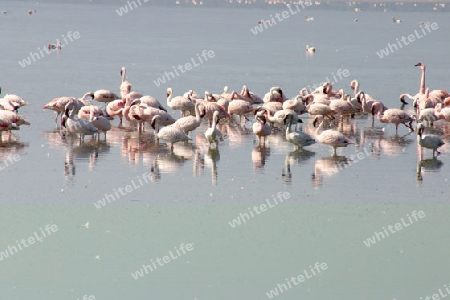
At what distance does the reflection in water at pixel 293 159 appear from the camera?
14953mm

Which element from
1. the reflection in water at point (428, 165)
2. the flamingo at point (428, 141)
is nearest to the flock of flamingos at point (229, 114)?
the flamingo at point (428, 141)

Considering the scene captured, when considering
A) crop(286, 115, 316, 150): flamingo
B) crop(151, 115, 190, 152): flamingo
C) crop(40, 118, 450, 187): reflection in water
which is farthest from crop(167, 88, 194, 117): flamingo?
crop(286, 115, 316, 150): flamingo

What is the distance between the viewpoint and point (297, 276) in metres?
10.2

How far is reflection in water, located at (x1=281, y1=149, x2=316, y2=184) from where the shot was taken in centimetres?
1495

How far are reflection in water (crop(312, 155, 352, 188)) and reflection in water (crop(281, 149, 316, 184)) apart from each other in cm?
36

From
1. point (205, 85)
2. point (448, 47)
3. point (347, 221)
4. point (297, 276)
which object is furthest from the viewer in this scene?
point (448, 47)

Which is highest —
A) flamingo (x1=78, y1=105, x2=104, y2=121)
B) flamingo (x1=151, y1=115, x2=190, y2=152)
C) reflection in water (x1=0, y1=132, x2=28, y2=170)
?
flamingo (x1=78, y1=105, x2=104, y2=121)

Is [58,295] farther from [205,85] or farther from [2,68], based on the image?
[2,68]

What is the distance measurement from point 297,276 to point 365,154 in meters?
7.29

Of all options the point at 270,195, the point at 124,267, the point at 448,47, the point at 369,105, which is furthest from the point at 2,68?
the point at 448,47

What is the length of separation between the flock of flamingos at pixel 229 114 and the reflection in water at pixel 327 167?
14.2 inches

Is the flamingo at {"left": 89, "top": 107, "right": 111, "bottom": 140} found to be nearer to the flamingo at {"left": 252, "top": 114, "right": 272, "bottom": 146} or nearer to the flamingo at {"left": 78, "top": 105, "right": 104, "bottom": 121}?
the flamingo at {"left": 78, "top": 105, "right": 104, "bottom": 121}

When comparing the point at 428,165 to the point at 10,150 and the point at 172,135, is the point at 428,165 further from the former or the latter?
the point at 10,150

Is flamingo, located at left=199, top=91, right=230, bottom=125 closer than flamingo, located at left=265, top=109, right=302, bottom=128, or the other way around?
flamingo, located at left=265, top=109, right=302, bottom=128
